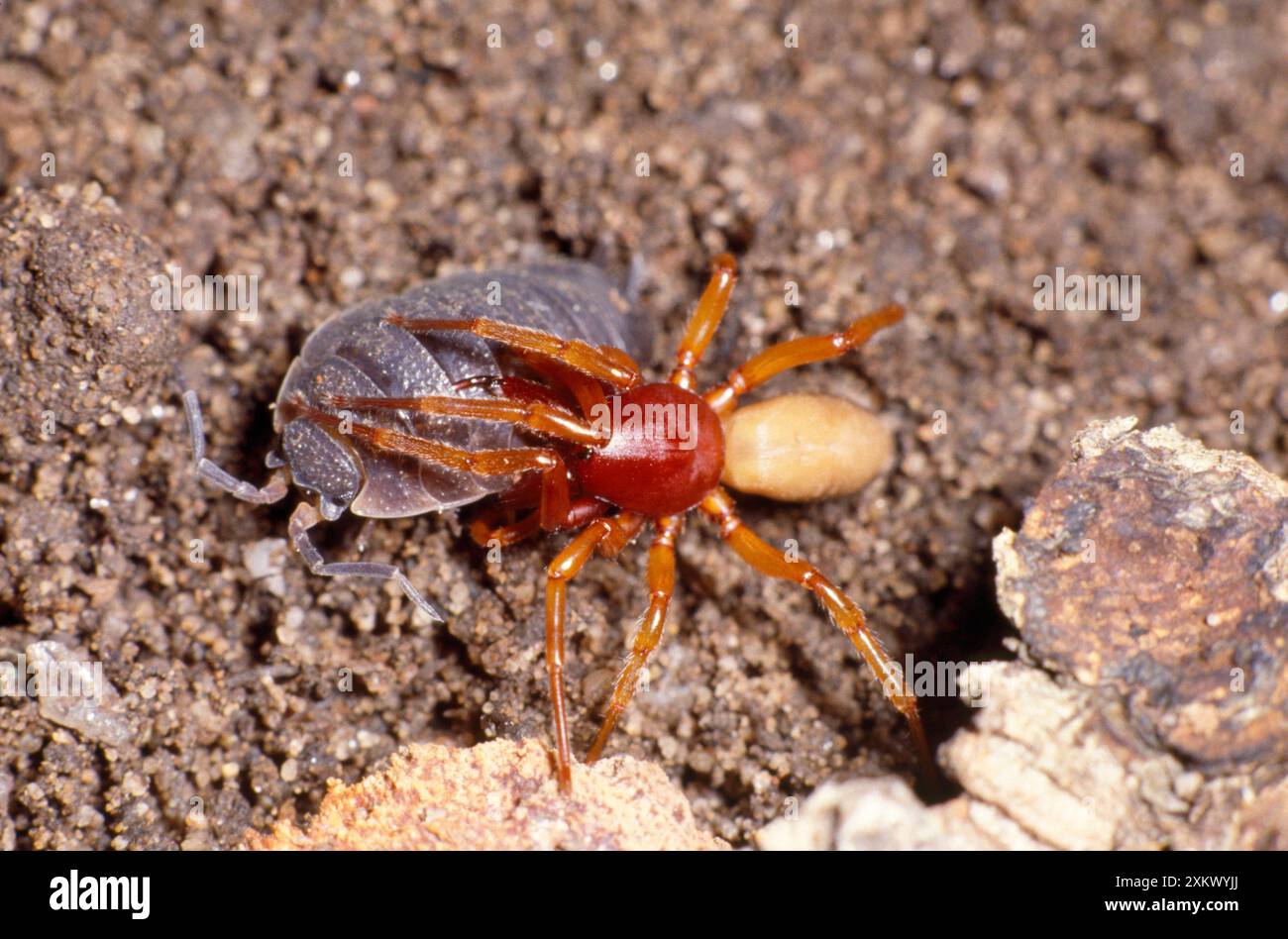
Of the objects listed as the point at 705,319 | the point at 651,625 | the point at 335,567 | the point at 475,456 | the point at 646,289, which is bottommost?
the point at 651,625

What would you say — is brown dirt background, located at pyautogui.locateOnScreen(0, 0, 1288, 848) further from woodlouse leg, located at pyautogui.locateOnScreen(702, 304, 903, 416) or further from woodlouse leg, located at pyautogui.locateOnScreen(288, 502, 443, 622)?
woodlouse leg, located at pyautogui.locateOnScreen(702, 304, 903, 416)

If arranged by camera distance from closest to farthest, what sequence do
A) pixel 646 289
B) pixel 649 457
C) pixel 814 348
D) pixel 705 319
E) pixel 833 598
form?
pixel 833 598 < pixel 649 457 < pixel 814 348 < pixel 705 319 < pixel 646 289

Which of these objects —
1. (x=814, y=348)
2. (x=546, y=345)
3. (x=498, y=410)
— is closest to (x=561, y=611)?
(x=498, y=410)

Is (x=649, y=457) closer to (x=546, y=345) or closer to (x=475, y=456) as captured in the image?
(x=546, y=345)

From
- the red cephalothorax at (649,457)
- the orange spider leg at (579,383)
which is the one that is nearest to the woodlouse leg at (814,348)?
the red cephalothorax at (649,457)

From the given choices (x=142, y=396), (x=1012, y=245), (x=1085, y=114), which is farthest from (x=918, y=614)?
(x=142, y=396)
